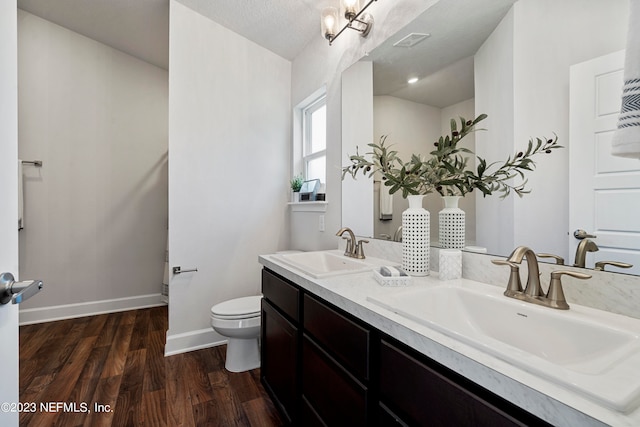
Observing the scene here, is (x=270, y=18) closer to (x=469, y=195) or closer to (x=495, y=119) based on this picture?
(x=495, y=119)

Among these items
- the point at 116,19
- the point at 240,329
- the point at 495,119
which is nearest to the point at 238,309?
the point at 240,329

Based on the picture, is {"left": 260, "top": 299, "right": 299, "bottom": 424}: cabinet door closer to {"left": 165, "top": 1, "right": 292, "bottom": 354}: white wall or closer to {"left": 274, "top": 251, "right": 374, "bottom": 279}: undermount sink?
{"left": 274, "top": 251, "right": 374, "bottom": 279}: undermount sink

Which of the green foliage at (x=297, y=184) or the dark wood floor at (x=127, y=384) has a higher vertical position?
the green foliage at (x=297, y=184)

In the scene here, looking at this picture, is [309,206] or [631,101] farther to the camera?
[309,206]

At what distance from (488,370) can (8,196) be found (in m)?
1.11

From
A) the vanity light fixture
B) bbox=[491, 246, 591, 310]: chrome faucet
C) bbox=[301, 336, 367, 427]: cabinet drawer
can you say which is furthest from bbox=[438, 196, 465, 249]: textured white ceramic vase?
the vanity light fixture

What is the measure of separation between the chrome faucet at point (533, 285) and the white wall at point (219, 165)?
2.12 meters

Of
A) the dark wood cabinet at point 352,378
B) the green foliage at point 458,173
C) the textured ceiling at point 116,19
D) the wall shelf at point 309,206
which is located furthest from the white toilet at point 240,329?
the textured ceiling at point 116,19

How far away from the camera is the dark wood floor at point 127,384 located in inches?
60.0

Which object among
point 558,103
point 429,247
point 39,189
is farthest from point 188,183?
point 558,103

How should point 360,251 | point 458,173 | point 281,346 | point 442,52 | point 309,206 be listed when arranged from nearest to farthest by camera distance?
point 458,173, point 442,52, point 281,346, point 360,251, point 309,206

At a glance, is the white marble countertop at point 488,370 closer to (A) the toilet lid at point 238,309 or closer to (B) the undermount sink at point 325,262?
(B) the undermount sink at point 325,262

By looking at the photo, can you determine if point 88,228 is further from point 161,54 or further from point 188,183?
point 161,54

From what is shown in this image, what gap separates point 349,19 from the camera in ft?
5.63
